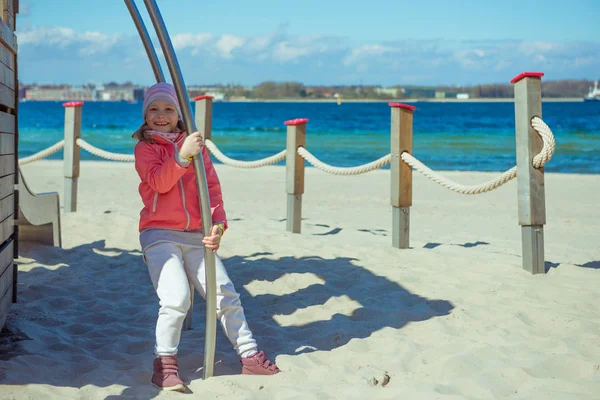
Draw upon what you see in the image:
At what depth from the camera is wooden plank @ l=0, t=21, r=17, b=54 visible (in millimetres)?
3473

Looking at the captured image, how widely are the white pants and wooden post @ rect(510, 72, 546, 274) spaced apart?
2640 mm

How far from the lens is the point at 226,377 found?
309 cm

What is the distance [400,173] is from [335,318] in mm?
2175

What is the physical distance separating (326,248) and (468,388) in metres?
2.91

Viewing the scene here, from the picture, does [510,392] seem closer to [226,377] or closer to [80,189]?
[226,377]

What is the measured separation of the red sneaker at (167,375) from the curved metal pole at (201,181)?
16cm

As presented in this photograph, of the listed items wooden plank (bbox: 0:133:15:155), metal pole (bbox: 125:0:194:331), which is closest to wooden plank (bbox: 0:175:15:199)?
wooden plank (bbox: 0:133:15:155)

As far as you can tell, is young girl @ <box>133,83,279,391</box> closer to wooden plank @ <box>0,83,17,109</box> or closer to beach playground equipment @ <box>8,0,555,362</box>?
beach playground equipment @ <box>8,0,555,362</box>

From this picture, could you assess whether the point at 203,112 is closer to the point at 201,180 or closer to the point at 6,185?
the point at 6,185

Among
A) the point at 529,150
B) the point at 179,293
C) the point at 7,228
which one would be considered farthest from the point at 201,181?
the point at 529,150

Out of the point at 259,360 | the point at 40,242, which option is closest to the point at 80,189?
the point at 40,242

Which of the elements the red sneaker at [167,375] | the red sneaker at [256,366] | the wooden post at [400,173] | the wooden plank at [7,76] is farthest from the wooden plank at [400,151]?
the red sneaker at [167,375]

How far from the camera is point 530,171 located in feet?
16.1

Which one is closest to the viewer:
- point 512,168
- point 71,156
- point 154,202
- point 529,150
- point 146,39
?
point 146,39
